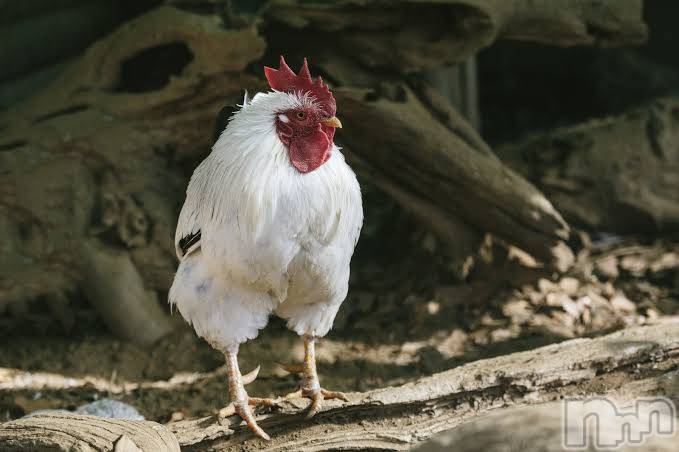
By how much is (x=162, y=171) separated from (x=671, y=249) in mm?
3717

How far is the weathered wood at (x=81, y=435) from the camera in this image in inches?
108

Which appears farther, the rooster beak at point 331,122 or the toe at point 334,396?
the toe at point 334,396

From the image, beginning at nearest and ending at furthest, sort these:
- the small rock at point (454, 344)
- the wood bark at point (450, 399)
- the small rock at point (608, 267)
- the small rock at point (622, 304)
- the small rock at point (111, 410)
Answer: the wood bark at point (450, 399) → the small rock at point (111, 410) → the small rock at point (454, 344) → the small rock at point (622, 304) → the small rock at point (608, 267)

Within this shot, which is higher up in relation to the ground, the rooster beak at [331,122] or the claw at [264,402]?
the rooster beak at [331,122]

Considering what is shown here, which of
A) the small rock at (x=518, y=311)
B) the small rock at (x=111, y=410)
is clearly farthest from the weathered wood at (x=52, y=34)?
the small rock at (x=518, y=311)

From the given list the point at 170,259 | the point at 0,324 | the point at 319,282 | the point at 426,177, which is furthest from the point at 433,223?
the point at 0,324

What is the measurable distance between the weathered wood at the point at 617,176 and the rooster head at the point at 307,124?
3090 millimetres

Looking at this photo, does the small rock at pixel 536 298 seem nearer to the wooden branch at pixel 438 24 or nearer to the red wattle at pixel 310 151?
the wooden branch at pixel 438 24

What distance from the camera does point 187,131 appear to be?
486 cm

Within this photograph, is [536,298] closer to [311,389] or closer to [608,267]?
[608,267]

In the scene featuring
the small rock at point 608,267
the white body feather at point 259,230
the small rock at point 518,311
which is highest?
the small rock at point 608,267

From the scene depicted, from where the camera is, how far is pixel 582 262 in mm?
5359

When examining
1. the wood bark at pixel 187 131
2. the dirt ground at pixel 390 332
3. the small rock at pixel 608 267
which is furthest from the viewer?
the small rock at pixel 608 267

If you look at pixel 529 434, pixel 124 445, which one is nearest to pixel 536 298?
pixel 529 434
